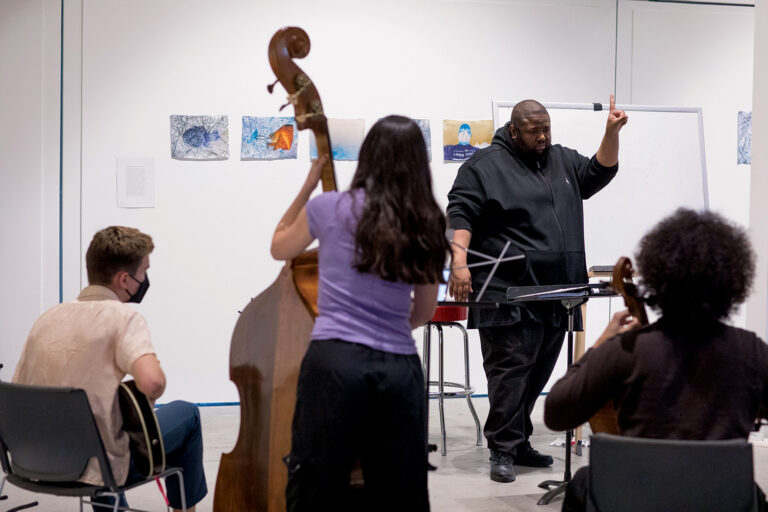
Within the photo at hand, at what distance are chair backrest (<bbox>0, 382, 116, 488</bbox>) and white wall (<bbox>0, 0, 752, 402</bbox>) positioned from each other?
3043 millimetres

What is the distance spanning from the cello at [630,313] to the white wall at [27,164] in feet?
13.5

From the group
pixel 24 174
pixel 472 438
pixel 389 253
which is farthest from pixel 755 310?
pixel 24 174

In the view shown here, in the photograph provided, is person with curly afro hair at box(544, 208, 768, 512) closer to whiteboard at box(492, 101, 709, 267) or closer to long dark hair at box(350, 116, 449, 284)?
long dark hair at box(350, 116, 449, 284)

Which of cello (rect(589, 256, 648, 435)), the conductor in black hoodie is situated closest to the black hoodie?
the conductor in black hoodie

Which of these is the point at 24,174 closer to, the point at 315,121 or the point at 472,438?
the point at 472,438

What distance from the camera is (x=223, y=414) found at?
509 centimetres

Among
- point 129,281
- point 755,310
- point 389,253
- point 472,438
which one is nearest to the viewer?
point 389,253

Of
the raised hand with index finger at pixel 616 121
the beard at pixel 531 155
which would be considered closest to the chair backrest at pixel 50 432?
the beard at pixel 531 155

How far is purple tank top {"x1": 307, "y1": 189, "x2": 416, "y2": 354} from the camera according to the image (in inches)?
74.4

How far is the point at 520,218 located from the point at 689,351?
1.94m

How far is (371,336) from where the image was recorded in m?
1.89

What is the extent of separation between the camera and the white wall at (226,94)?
17.1ft

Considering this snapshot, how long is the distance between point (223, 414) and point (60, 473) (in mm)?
2864

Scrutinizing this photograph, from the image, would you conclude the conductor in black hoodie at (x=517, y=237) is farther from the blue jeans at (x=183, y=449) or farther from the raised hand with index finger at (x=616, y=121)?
the blue jeans at (x=183, y=449)
